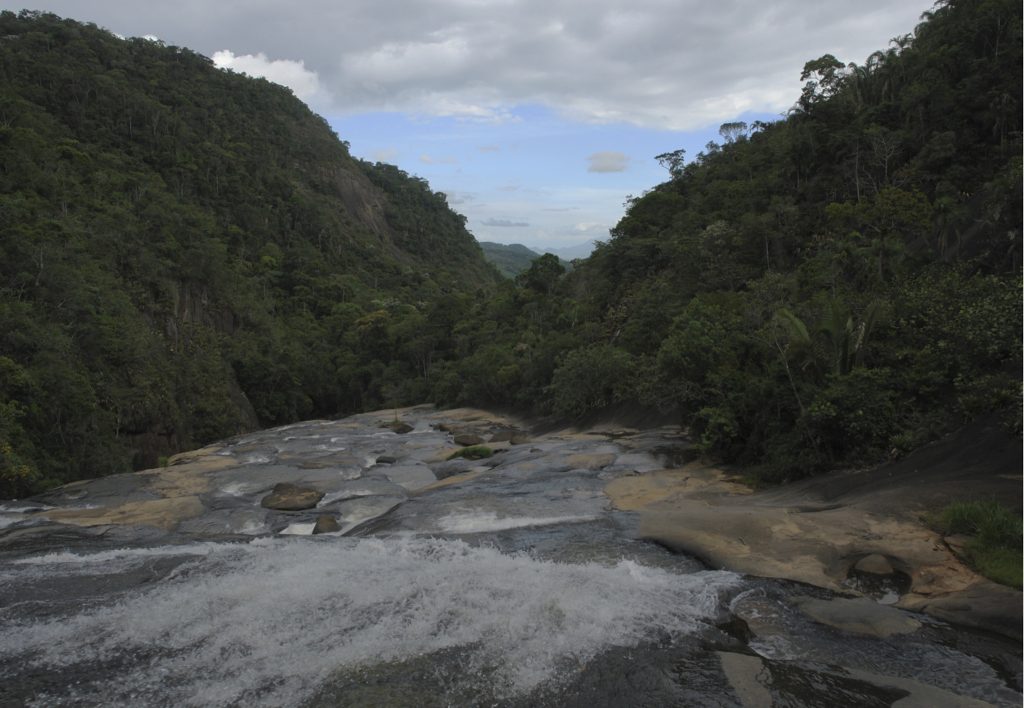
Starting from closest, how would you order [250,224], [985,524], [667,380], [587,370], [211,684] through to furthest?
[211,684] → [985,524] → [667,380] → [587,370] → [250,224]

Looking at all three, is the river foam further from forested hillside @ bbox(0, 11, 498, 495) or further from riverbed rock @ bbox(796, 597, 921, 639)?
forested hillside @ bbox(0, 11, 498, 495)

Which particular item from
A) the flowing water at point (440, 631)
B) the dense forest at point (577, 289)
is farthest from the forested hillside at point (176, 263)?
the flowing water at point (440, 631)

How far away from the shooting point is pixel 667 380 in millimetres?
20484

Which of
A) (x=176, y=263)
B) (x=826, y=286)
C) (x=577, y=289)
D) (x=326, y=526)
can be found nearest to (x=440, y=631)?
(x=326, y=526)

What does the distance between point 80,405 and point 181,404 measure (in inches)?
535

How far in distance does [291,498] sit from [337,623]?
11.1 metres

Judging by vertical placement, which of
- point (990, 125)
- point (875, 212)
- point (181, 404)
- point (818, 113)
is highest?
point (818, 113)

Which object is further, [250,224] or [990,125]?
[250,224]

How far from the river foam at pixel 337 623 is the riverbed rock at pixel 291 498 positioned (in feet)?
23.7

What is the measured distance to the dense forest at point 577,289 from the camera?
52.3 ft

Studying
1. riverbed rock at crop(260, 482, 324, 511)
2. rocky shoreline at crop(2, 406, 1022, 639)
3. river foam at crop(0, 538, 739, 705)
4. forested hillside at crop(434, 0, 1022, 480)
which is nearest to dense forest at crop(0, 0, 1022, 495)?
forested hillside at crop(434, 0, 1022, 480)

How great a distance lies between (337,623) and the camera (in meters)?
7.64

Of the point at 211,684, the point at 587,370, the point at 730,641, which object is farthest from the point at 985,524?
the point at 587,370

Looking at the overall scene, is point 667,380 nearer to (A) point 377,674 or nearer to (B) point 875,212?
(B) point 875,212
